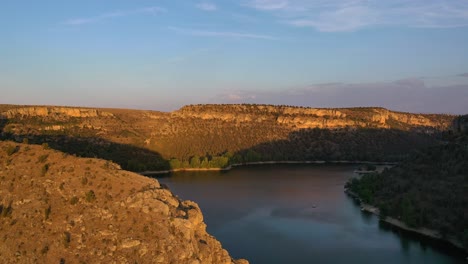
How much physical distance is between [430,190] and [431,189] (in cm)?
18

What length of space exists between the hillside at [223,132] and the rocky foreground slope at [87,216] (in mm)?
59662

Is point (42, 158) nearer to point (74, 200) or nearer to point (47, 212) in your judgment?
point (74, 200)

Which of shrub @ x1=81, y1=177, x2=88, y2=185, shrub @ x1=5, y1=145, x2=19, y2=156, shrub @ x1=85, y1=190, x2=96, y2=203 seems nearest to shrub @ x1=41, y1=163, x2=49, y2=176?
shrub @ x1=81, y1=177, x2=88, y2=185

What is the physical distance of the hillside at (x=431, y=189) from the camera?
4253 centimetres

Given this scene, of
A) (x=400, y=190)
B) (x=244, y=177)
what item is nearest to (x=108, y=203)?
(x=400, y=190)

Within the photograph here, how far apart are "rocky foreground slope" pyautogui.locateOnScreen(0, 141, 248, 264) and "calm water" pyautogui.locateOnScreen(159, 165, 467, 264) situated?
50.0 ft

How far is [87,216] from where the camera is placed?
19203 millimetres

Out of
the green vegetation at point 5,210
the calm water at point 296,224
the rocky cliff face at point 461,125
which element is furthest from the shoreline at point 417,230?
the green vegetation at point 5,210

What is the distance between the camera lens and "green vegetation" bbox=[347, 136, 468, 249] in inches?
1674

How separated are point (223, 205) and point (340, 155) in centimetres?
6378

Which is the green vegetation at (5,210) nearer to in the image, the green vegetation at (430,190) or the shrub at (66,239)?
the shrub at (66,239)

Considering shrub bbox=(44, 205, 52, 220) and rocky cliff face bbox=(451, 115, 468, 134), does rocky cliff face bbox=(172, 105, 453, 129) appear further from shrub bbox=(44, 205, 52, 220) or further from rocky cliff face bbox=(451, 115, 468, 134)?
shrub bbox=(44, 205, 52, 220)

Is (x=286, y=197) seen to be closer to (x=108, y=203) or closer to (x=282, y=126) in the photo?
(x=108, y=203)

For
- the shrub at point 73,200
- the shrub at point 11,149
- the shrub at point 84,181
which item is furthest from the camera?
the shrub at point 11,149
